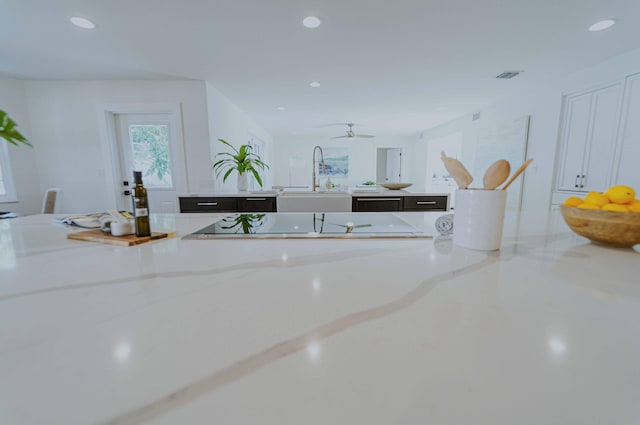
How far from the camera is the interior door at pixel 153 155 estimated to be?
3564 mm

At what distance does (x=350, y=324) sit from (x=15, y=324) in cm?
53

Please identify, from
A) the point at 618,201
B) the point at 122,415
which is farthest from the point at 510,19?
the point at 122,415

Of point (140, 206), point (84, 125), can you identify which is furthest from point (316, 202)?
point (84, 125)

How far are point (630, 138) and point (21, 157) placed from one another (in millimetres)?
7074

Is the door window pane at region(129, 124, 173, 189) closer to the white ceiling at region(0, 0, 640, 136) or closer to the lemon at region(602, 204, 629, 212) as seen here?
the white ceiling at region(0, 0, 640, 136)

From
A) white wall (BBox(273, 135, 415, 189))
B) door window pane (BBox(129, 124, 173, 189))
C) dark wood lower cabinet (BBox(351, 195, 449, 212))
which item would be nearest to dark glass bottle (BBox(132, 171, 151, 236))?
dark wood lower cabinet (BBox(351, 195, 449, 212))

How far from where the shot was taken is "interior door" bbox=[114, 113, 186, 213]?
356 centimetres

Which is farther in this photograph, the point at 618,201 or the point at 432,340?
the point at 618,201

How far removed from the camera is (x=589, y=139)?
2.96 meters

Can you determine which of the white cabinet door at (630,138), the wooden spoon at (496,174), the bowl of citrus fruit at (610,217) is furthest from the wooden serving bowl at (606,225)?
the white cabinet door at (630,138)

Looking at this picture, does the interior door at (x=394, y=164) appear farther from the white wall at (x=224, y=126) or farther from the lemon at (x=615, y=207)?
the lemon at (x=615, y=207)

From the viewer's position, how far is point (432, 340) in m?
0.36

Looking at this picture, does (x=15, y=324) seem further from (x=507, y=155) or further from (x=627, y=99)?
(x=507, y=155)

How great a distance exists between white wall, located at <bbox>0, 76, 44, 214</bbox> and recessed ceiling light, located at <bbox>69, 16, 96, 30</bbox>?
88.3 inches
